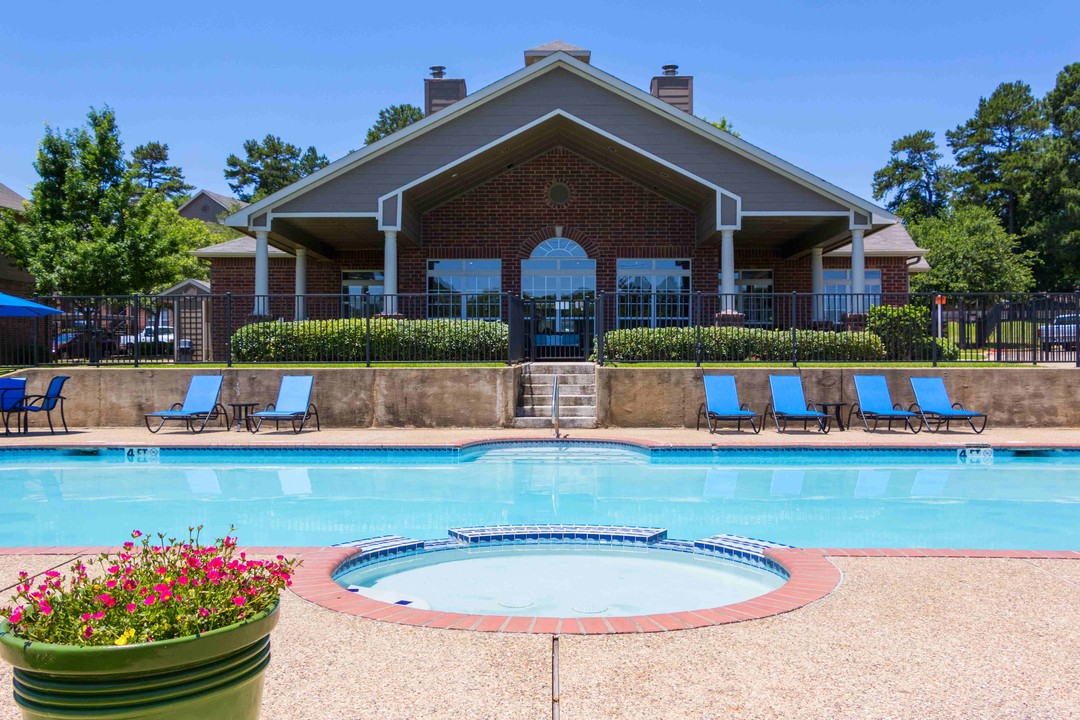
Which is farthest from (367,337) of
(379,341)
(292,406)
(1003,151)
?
(1003,151)

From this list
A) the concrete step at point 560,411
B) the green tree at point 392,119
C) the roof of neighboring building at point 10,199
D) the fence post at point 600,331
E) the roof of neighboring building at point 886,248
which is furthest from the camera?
the green tree at point 392,119

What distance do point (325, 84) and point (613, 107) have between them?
13.9 metres

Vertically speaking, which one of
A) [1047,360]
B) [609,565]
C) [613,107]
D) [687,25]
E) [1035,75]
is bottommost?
[609,565]

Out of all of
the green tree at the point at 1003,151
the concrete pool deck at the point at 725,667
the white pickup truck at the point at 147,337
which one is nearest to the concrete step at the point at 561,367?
the white pickup truck at the point at 147,337

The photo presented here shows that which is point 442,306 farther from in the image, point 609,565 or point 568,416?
point 609,565

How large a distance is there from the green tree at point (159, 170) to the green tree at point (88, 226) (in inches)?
2037

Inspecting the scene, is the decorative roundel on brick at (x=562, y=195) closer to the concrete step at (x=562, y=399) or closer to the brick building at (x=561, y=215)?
the brick building at (x=561, y=215)

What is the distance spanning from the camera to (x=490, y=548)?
255 inches

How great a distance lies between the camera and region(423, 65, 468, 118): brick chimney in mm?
24172

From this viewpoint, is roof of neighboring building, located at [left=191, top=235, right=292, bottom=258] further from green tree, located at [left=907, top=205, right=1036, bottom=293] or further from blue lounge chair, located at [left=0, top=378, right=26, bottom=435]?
green tree, located at [left=907, top=205, right=1036, bottom=293]

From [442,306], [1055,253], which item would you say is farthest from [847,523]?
[1055,253]

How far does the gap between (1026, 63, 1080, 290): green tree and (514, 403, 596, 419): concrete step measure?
45.9 m

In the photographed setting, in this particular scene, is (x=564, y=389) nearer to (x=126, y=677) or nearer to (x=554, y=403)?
(x=554, y=403)

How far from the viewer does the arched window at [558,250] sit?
69.5 ft
